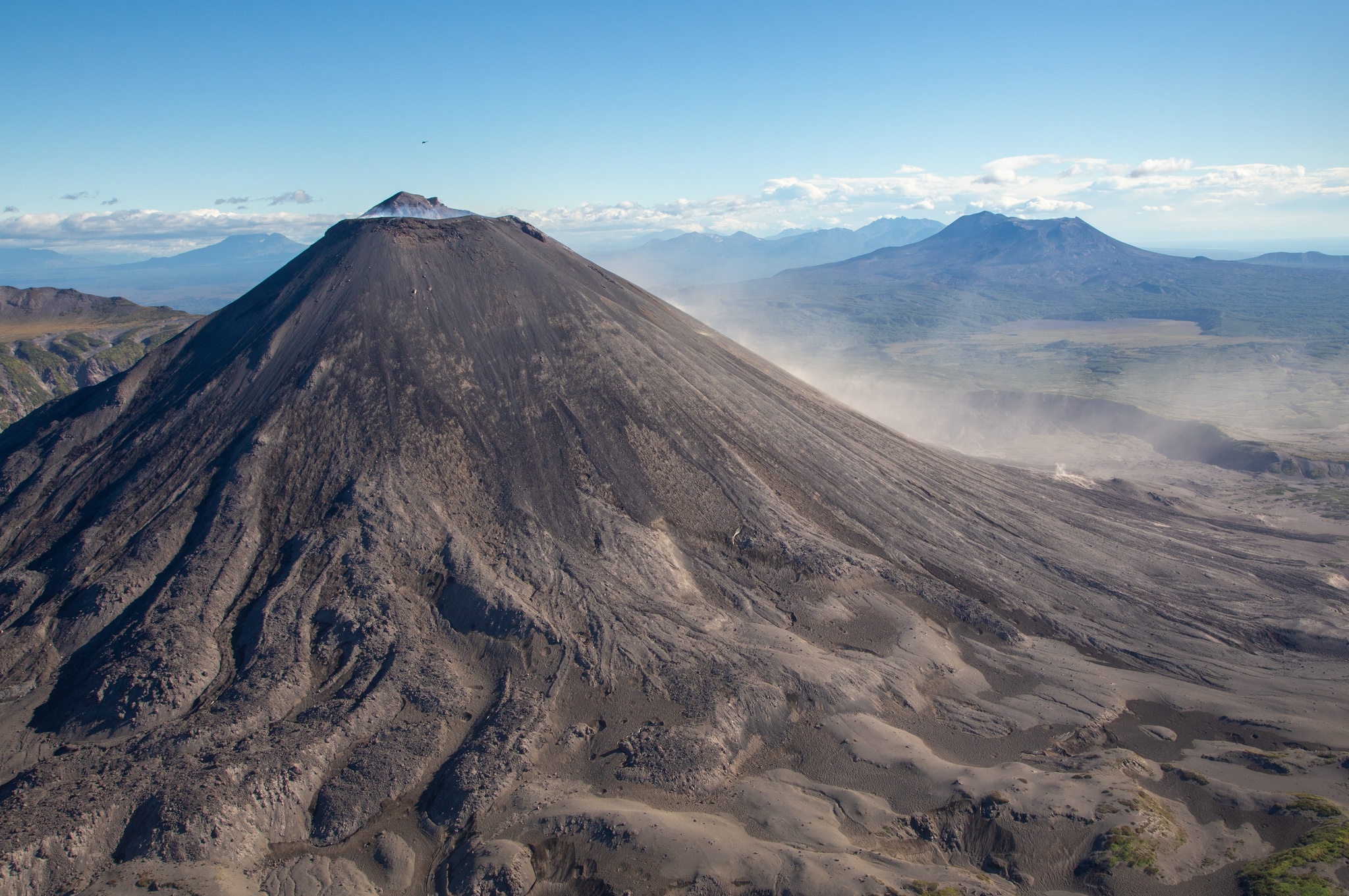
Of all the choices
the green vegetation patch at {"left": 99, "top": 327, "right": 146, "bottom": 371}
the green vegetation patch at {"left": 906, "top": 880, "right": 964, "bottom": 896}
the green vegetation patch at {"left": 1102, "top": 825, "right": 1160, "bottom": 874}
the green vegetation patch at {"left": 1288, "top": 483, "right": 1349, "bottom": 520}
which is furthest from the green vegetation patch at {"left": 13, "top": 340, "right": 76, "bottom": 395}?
the green vegetation patch at {"left": 1288, "top": 483, "right": 1349, "bottom": 520}

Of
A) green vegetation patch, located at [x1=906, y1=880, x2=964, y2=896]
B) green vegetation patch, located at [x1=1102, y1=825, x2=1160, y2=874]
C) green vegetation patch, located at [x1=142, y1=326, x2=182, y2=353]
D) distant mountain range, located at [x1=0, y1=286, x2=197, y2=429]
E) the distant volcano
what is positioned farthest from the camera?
green vegetation patch, located at [x1=142, y1=326, x2=182, y2=353]

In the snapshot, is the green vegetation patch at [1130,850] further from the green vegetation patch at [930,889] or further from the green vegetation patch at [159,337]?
the green vegetation patch at [159,337]

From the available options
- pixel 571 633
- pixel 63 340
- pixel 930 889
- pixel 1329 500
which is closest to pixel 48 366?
pixel 63 340

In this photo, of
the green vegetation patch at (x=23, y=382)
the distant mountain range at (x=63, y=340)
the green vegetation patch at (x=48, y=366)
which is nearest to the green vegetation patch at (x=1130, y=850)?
the distant mountain range at (x=63, y=340)

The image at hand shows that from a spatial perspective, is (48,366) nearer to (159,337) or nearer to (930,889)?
(159,337)

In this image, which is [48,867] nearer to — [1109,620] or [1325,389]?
[1109,620]

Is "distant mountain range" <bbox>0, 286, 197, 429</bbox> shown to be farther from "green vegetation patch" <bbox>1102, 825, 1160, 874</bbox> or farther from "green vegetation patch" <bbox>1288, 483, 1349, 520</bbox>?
"green vegetation patch" <bbox>1288, 483, 1349, 520</bbox>

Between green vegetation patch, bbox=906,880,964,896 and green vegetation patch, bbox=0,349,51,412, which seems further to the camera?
green vegetation patch, bbox=0,349,51,412
